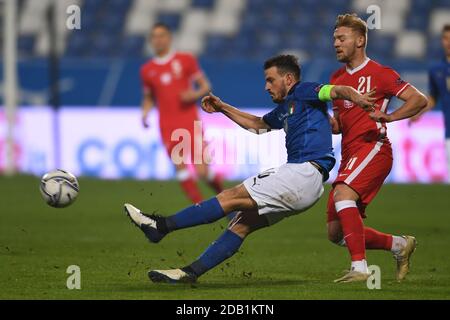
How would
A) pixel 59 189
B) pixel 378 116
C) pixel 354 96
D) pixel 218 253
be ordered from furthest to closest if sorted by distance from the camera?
pixel 59 189
pixel 218 253
pixel 378 116
pixel 354 96

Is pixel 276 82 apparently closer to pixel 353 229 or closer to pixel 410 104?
pixel 410 104

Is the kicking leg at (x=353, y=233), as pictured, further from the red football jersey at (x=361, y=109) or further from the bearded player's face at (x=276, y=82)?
the bearded player's face at (x=276, y=82)

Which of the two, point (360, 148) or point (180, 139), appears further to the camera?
point (180, 139)

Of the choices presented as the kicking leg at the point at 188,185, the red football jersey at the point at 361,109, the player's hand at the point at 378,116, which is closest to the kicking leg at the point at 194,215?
the player's hand at the point at 378,116

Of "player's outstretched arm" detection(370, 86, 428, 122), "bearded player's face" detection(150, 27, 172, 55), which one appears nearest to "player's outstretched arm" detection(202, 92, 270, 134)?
"player's outstretched arm" detection(370, 86, 428, 122)

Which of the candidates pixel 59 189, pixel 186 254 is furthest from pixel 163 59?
pixel 59 189

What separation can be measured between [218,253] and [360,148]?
1.24m

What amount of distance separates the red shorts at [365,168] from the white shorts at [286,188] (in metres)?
0.42

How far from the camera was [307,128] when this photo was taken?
7230mm

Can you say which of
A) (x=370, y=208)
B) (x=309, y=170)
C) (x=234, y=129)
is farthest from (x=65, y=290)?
(x=234, y=129)

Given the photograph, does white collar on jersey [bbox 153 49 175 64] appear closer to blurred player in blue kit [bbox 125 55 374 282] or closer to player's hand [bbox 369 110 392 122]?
blurred player in blue kit [bbox 125 55 374 282]

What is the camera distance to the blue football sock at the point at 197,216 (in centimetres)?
704

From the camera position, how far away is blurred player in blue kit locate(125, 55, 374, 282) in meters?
7.05
